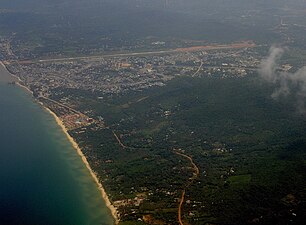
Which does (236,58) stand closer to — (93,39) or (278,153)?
(93,39)

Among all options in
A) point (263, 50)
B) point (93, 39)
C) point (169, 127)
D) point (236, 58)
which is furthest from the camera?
point (93, 39)

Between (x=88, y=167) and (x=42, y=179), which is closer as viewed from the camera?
(x=42, y=179)

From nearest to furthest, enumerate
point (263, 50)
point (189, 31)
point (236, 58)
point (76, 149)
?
1. point (76, 149)
2. point (236, 58)
3. point (263, 50)
4. point (189, 31)

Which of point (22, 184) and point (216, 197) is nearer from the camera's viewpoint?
point (216, 197)

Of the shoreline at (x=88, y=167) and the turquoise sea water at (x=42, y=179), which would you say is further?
the shoreline at (x=88, y=167)

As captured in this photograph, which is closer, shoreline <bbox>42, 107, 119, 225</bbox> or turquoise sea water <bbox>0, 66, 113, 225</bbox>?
turquoise sea water <bbox>0, 66, 113, 225</bbox>

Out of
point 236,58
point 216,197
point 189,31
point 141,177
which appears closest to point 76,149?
point 141,177
